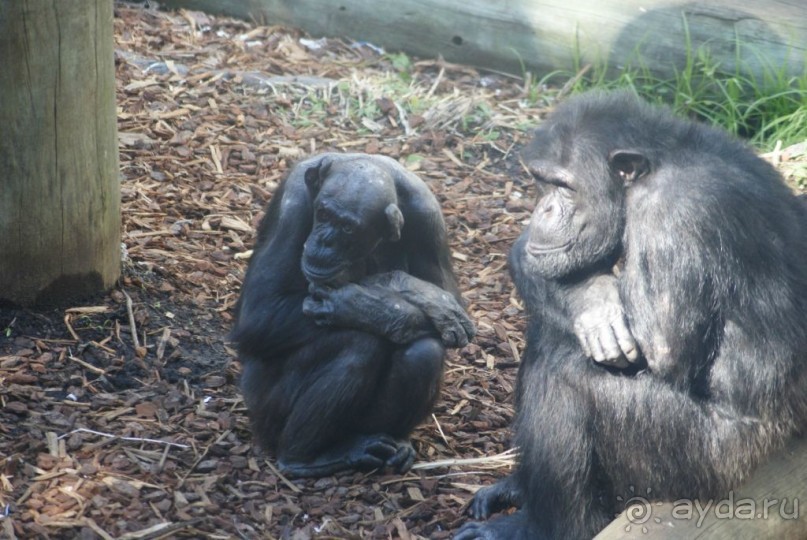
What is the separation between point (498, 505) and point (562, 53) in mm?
4925

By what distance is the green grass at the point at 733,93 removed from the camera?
8.26m

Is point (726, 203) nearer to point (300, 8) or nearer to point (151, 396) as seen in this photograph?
point (151, 396)

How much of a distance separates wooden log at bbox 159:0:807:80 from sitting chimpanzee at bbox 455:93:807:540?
4.15 meters

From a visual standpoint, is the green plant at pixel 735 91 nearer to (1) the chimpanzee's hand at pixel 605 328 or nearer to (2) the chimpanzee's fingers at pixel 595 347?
(1) the chimpanzee's hand at pixel 605 328

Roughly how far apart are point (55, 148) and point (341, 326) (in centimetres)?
180

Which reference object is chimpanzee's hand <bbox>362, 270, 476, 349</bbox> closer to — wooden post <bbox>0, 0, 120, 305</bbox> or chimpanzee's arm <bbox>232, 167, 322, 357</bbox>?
chimpanzee's arm <bbox>232, 167, 322, 357</bbox>

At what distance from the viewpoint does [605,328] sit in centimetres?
442

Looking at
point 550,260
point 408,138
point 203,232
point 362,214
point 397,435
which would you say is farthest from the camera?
point 408,138

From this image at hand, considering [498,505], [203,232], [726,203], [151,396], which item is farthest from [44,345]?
[726,203]

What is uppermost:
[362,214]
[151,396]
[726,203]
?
[726,203]

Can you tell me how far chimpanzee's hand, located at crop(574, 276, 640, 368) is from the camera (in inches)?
173

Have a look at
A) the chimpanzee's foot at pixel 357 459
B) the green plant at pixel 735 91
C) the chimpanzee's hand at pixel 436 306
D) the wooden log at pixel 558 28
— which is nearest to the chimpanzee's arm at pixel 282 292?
the chimpanzee's hand at pixel 436 306

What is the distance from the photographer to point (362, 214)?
501 centimetres

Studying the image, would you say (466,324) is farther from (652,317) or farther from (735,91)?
(735,91)
